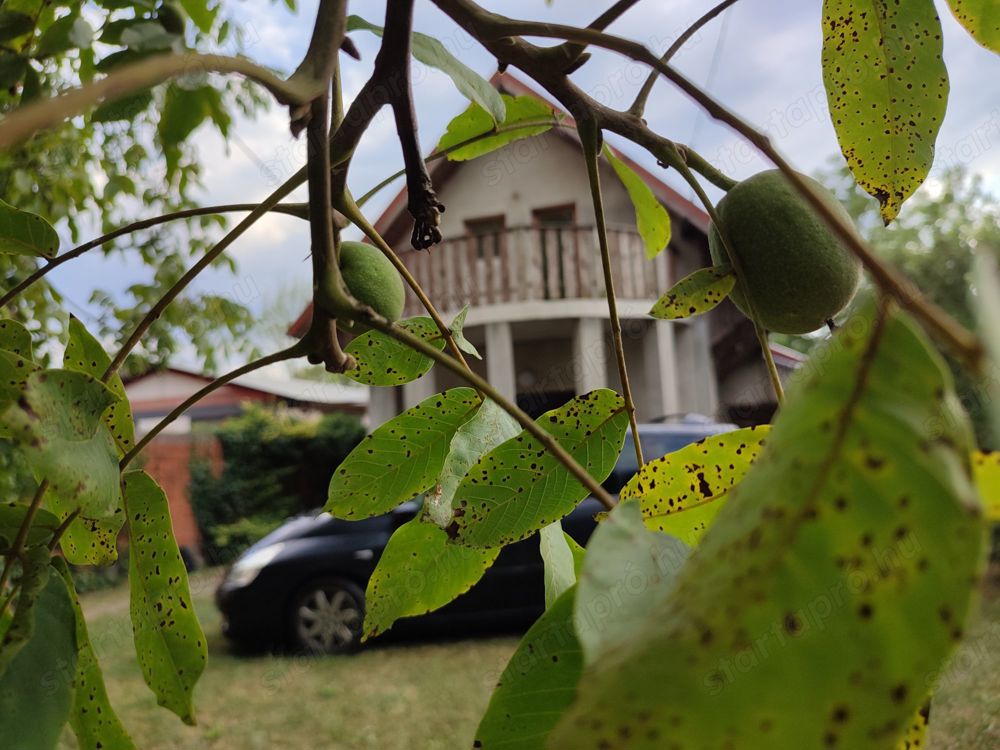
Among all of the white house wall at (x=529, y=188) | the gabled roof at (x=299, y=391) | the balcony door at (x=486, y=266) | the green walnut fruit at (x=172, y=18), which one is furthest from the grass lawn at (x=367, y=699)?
the gabled roof at (x=299, y=391)

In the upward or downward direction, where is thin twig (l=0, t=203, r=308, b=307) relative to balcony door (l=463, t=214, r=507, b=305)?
downward

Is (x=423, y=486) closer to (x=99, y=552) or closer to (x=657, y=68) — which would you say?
(x=99, y=552)

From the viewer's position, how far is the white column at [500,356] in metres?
8.73

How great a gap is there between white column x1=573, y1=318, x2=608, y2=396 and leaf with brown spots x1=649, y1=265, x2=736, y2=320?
699cm

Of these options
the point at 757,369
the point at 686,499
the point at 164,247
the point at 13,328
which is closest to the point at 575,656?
the point at 686,499

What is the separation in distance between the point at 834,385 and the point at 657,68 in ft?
0.81

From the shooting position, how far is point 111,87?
0.26m

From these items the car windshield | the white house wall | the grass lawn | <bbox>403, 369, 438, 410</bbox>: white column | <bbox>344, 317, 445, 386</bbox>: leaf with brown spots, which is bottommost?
the grass lawn

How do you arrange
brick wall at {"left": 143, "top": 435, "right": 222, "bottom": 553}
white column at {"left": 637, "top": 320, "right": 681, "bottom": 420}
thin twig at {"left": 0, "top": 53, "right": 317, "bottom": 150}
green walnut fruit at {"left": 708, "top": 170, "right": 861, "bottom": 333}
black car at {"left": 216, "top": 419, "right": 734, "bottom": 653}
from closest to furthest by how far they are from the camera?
thin twig at {"left": 0, "top": 53, "right": 317, "bottom": 150} → green walnut fruit at {"left": 708, "top": 170, "right": 861, "bottom": 333} → black car at {"left": 216, "top": 419, "right": 734, "bottom": 653} → white column at {"left": 637, "top": 320, "right": 681, "bottom": 420} → brick wall at {"left": 143, "top": 435, "right": 222, "bottom": 553}

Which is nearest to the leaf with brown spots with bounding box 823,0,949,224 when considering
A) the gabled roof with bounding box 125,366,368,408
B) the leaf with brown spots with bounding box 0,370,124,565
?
the leaf with brown spots with bounding box 0,370,124,565

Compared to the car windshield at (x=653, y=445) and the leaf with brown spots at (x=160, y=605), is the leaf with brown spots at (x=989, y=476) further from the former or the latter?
the car windshield at (x=653, y=445)

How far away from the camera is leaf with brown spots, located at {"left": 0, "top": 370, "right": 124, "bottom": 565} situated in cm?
38

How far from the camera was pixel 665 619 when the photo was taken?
0.25m

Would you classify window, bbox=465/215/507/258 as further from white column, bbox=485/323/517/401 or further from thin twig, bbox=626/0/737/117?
thin twig, bbox=626/0/737/117
